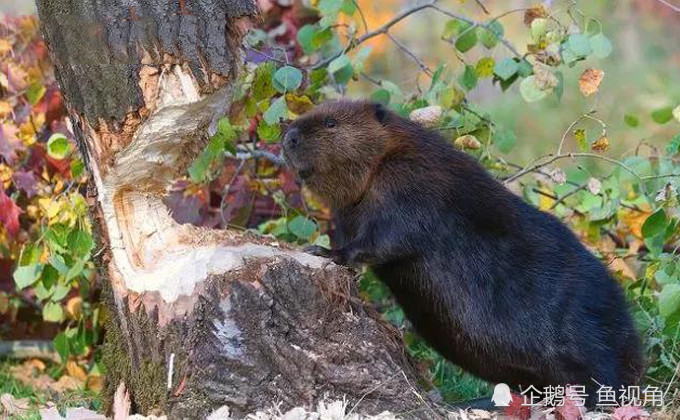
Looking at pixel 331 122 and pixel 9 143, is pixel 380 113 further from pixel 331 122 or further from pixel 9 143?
pixel 9 143

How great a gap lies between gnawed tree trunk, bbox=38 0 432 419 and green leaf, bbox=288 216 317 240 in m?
0.82

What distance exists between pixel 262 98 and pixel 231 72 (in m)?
0.66

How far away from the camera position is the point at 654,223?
3332 millimetres

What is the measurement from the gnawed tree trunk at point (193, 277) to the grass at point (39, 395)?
2.09 feet

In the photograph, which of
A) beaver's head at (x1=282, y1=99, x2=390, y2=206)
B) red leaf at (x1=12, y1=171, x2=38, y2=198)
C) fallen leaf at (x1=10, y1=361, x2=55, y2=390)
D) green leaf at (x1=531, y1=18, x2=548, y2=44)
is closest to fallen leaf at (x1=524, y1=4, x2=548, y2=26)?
green leaf at (x1=531, y1=18, x2=548, y2=44)

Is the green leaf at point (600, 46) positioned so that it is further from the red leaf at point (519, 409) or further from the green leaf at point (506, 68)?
the red leaf at point (519, 409)

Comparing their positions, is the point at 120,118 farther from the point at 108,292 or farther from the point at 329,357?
the point at 329,357

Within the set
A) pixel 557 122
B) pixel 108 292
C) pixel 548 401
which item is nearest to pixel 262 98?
pixel 108 292

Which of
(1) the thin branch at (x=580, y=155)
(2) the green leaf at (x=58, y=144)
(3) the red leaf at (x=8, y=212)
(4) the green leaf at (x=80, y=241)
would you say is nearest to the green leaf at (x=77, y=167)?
(2) the green leaf at (x=58, y=144)

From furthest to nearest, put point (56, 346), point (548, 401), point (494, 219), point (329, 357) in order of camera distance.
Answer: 1. point (56, 346)
2. point (494, 219)
3. point (548, 401)
4. point (329, 357)

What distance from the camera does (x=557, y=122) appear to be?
8.92 metres

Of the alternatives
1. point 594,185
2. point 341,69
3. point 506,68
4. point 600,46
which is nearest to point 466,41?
point 506,68

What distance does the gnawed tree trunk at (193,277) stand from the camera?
266 cm

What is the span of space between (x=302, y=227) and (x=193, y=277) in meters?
1.07
